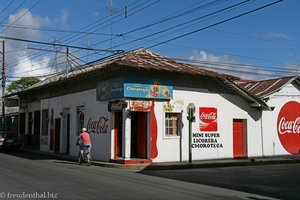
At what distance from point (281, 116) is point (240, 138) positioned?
389cm

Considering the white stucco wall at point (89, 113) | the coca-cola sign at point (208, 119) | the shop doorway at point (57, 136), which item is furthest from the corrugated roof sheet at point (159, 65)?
the shop doorway at point (57, 136)

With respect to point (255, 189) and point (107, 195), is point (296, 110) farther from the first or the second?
point (107, 195)

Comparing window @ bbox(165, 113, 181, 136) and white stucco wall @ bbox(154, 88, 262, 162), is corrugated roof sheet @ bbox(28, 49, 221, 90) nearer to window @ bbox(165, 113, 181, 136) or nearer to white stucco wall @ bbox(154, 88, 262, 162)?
white stucco wall @ bbox(154, 88, 262, 162)

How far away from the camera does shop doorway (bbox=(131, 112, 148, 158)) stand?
21531 millimetres

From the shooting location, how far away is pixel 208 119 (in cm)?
2366

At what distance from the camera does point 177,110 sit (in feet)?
72.8

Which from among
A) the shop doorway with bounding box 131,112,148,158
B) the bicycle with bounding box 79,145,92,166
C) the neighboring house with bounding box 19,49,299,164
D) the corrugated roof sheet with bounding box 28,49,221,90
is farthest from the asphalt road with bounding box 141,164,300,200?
the corrugated roof sheet with bounding box 28,49,221,90

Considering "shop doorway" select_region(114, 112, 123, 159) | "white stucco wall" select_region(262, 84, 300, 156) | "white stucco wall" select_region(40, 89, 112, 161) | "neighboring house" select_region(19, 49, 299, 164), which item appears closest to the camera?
"neighboring house" select_region(19, 49, 299, 164)

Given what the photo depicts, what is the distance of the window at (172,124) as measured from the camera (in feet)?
72.2

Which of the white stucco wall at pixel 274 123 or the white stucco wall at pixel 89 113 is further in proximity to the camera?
the white stucco wall at pixel 274 123

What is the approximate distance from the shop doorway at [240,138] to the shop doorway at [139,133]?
6.47m

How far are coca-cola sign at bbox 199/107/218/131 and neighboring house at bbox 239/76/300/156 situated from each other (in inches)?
162

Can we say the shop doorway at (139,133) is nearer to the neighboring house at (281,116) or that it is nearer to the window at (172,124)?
the window at (172,124)

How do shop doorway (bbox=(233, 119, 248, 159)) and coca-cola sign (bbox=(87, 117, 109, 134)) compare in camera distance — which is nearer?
coca-cola sign (bbox=(87, 117, 109, 134))
